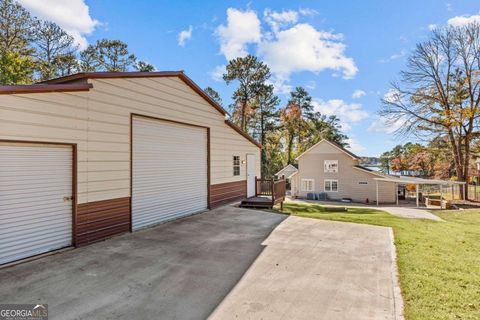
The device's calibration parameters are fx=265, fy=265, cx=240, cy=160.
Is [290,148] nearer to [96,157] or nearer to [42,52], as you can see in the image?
[42,52]

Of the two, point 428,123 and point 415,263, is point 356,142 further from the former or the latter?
point 415,263

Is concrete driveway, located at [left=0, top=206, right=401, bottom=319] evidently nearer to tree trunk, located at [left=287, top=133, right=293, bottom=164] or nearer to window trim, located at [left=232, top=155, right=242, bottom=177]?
window trim, located at [left=232, top=155, right=242, bottom=177]

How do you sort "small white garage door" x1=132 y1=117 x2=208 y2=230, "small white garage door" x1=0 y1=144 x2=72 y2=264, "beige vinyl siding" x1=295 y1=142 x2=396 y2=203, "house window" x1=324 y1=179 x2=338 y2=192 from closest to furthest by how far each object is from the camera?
"small white garage door" x1=0 y1=144 x2=72 y2=264, "small white garage door" x1=132 y1=117 x2=208 y2=230, "beige vinyl siding" x1=295 y1=142 x2=396 y2=203, "house window" x1=324 y1=179 x2=338 y2=192

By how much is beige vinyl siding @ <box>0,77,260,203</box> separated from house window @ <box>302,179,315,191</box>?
70.8 feet

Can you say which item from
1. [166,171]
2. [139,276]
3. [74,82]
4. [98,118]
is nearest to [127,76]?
[74,82]

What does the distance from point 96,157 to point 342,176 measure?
24974mm

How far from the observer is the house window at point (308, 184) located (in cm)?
2851

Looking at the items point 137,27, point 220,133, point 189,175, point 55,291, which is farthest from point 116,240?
point 137,27

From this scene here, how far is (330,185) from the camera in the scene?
2761 centimetres

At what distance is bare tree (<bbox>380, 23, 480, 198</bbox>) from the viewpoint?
20.2 meters

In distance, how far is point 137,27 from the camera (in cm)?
1450

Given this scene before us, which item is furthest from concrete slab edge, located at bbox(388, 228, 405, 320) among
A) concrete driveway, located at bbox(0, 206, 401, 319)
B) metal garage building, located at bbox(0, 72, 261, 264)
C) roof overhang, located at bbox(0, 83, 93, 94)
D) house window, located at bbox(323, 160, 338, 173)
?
house window, located at bbox(323, 160, 338, 173)

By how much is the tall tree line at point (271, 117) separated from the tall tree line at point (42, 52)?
9.96 meters

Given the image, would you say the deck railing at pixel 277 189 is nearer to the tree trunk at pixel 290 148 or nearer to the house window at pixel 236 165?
the house window at pixel 236 165
